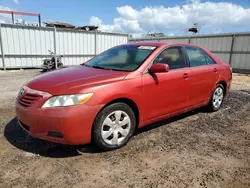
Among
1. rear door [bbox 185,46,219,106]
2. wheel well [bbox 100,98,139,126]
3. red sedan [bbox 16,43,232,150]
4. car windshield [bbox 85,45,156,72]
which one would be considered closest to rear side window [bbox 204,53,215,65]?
rear door [bbox 185,46,219,106]

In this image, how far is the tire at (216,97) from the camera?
16.1 feet

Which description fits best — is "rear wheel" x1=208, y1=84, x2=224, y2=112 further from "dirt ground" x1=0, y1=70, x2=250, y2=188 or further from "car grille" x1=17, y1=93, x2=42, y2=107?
"car grille" x1=17, y1=93, x2=42, y2=107

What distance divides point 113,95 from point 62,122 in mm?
746

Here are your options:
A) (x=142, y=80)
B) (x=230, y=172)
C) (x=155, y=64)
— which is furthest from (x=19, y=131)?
(x=230, y=172)

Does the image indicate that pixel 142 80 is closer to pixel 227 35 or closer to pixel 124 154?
pixel 124 154

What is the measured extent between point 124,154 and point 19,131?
192 cm

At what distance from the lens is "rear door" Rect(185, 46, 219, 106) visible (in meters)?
4.21

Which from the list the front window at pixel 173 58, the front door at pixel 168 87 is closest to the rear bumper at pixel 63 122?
the front door at pixel 168 87

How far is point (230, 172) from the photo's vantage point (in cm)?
264

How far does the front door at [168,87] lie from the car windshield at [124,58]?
0.78 ft

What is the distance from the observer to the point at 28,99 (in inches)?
112

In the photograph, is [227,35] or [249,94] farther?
[227,35]

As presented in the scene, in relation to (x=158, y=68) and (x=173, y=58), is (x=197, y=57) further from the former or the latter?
(x=158, y=68)

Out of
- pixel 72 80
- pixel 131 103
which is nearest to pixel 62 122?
pixel 72 80
